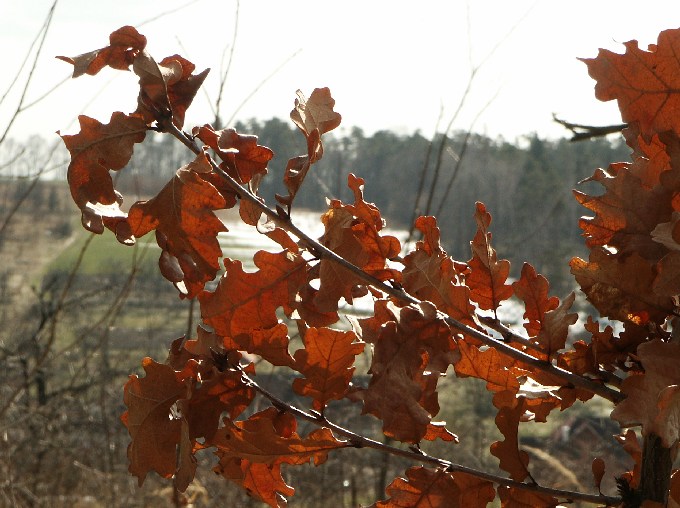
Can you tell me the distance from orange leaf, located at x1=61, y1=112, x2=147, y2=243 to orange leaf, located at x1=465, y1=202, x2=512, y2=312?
284 mm

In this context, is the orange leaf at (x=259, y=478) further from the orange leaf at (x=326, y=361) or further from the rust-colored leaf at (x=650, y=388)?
the rust-colored leaf at (x=650, y=388)

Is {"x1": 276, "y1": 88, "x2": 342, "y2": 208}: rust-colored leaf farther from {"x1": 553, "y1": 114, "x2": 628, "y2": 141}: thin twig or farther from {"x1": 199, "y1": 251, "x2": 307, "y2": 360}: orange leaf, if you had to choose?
{"x1": 553, "y1": 114, "x2": 628, "y2": 141}: thin twig

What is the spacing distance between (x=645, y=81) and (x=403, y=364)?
10.8 inches

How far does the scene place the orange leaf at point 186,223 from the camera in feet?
1.79

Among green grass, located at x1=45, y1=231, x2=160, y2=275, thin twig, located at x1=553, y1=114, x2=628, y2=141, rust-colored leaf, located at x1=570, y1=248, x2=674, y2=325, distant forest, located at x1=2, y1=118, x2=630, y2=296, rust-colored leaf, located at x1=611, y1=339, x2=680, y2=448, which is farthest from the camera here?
green grass, located at x1=45, y1=231, x2=160, y2=275

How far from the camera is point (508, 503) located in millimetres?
645

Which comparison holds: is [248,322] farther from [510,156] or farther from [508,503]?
[510,156]

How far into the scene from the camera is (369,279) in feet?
1.80

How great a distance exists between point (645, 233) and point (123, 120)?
1.28ft

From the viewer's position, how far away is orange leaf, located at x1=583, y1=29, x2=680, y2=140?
0.56m

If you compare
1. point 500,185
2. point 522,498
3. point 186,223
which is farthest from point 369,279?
point 500,185

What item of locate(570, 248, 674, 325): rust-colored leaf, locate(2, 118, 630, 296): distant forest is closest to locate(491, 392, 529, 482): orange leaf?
locate(570, 248, 674, 325): rust-colored leaf

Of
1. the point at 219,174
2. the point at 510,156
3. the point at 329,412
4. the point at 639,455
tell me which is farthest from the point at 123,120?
the point at 510,156

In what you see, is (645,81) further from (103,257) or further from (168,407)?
(103,257)
